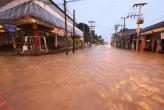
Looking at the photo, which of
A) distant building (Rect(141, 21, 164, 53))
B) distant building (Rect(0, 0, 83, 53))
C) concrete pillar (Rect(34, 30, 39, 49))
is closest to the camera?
distant building (Rect(0, 0, 83, 53))

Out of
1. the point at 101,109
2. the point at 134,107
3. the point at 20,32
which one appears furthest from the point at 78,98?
the point at 20,32

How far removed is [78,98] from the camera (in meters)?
5.05

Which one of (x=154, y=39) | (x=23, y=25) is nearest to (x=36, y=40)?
(x=23, y=25)

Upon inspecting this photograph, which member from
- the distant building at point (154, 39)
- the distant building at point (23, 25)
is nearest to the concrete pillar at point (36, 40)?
the distant building at point (23, 25)

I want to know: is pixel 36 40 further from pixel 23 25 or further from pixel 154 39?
pixel 154 39

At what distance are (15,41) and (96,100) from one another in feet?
79.8

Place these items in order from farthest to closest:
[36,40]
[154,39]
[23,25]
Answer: [154,39], [23,25], [36,40]

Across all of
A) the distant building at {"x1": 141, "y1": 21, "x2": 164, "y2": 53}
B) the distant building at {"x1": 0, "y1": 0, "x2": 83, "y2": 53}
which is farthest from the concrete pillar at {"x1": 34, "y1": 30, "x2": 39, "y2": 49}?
the distant building at {"x1": 141, "y1": 21, "x2": 164, "y2": 53}

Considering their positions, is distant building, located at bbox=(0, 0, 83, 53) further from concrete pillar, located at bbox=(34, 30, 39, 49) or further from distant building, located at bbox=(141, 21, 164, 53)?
distant building, located at bbox=(141, 21, 164, 53)

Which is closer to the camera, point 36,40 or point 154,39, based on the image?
point 36,40

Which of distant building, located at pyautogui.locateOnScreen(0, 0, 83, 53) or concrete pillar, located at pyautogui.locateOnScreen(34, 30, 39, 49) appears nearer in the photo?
distant building, located at pyautogui.locateOnScreen(0, 0, 83, 53)

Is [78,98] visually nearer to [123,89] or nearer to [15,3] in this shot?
[123,89]

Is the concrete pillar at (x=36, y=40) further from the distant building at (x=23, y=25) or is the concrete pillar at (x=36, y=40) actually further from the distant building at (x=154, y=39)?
the distant building at (x=154, y=39)

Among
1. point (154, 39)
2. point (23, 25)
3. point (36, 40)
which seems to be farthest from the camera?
point (154, 39)
